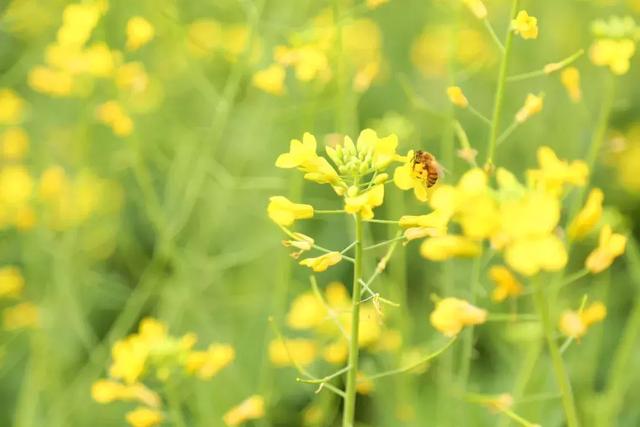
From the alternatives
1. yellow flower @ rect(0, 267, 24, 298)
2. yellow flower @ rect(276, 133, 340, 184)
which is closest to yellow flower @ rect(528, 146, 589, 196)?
A: yellow flower @ rect(276, 133, 340, 184)

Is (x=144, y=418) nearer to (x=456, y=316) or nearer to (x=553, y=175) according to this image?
(x=456, y=316)

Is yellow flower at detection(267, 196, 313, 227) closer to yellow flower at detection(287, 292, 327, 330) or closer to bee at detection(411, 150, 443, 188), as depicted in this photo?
bee at detection(411, 150, 443, 188)

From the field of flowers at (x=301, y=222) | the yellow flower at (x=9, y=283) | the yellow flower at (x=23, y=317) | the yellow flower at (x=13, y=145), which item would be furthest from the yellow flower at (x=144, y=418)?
the yellow flower at (x=13, y=145)

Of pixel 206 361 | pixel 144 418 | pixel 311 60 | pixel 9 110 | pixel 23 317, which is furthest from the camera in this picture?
pixel 9 110

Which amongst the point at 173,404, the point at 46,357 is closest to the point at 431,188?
the point at 173,404

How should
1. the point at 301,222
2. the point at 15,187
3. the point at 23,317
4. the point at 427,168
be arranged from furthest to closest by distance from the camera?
the point at 301,222
the point at 15,187
the point at 23,317
the point at 427,168

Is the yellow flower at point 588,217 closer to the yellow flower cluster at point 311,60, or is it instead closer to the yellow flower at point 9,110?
the yellow flower cluster at point 311,60

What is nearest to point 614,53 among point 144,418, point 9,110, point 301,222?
point 144,418
